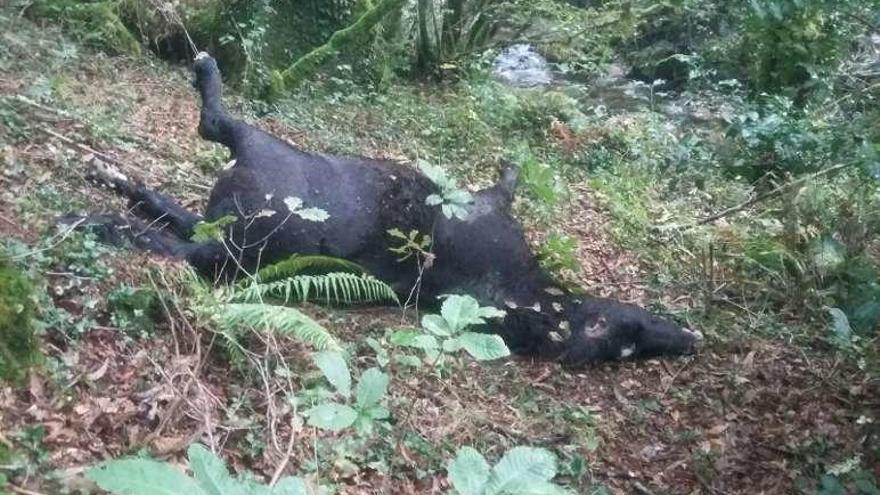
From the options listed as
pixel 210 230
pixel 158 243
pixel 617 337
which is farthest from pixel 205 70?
pixel 617 337

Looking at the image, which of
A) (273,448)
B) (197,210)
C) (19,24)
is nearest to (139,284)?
(273,448)

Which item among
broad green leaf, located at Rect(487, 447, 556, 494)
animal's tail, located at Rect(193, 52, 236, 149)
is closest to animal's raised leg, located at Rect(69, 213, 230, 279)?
animal's tail, located at Rect(193, 52, 236, 149)

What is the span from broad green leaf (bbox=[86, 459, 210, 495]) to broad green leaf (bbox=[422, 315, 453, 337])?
1474mm

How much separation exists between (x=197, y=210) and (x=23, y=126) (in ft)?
4.15

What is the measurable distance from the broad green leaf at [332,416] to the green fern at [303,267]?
2.32 meters

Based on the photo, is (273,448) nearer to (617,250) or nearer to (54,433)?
(54,433)

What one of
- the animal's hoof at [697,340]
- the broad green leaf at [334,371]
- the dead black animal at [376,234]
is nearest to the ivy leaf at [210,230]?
the dead black animal at [376,234]

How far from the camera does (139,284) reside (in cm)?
446

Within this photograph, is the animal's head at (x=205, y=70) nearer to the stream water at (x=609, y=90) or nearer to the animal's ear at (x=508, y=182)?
the animal's ear at (x=508, y=182)

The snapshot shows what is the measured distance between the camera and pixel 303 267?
560 cm

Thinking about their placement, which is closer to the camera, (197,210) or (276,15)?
(197,210)

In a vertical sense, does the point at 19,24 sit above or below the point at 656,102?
above

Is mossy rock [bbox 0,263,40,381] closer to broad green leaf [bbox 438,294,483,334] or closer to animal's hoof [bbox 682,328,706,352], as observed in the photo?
broad green leaf [bbox 438,294,483,334]

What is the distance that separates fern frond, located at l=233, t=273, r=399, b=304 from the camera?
4.90 m
